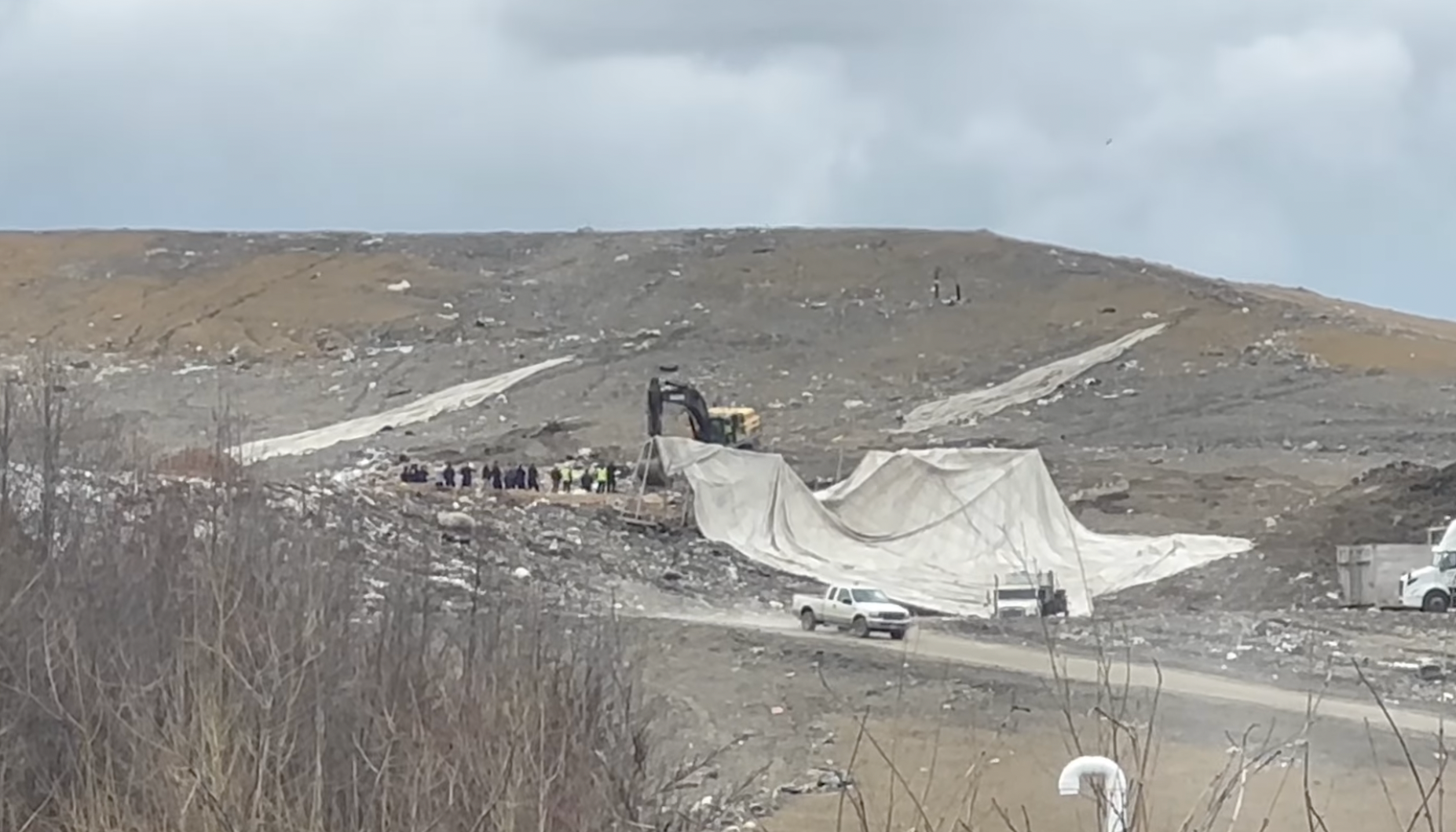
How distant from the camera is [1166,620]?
923 inches

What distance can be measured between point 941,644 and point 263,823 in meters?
16.0

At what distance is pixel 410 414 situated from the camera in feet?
154

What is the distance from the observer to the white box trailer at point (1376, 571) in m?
25.5

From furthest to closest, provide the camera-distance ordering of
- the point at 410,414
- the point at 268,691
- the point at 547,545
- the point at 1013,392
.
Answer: the point at 1013,392, the point at 410,414, the point at 547,545, the point at 268,691

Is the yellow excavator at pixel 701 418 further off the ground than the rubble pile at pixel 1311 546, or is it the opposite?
the yellow excavator at pixel 701 418

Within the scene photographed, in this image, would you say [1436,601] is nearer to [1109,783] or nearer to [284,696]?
[284,696]

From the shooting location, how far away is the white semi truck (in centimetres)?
2484

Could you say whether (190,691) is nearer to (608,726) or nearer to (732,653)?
(608,726)

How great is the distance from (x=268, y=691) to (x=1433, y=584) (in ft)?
66.4

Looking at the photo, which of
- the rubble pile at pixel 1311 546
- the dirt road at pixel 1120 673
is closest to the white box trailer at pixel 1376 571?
the rubble pile at pixel 1311 546

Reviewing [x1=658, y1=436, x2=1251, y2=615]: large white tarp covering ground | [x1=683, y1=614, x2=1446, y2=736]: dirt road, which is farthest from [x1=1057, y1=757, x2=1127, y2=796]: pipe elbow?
[x1=658, y1=436, x2=1251, y2=615]: large white tarp covering ground

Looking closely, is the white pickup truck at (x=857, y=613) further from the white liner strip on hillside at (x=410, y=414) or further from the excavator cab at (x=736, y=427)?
the white liner strip on hillside at (x=410, y=414)

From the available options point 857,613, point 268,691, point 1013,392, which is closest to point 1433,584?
point 857,613

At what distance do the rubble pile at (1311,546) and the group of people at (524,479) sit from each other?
33.1 ft
